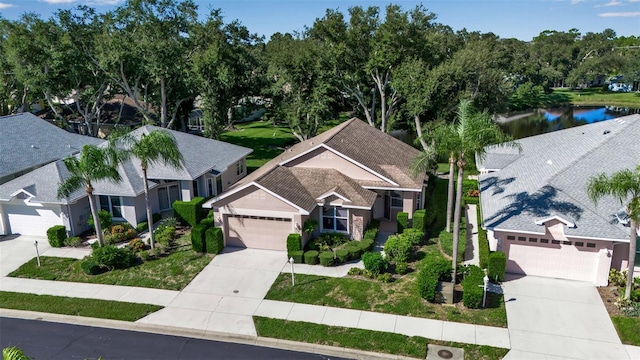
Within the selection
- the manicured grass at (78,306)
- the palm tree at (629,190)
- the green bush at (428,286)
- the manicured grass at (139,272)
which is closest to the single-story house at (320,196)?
the manicured grass at (139,272)

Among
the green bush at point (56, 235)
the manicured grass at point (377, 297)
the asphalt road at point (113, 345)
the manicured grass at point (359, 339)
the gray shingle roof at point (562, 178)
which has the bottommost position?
the asphalt road at point (113, 345)

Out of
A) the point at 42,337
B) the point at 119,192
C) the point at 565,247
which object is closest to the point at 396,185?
the point at 565,247

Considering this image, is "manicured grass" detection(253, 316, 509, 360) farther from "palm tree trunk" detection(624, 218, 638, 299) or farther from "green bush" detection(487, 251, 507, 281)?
"palm tree trunk" detection(624, 218, 638, 299)

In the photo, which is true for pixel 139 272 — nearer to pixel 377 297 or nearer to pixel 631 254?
→ pixel 377 297

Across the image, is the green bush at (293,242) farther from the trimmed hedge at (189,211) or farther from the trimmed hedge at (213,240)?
the trimmed hedge at (189,211)

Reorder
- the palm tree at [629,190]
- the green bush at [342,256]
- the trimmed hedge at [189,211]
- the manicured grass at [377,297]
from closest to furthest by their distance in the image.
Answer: the palm tree at [629,190]
the manicured grass at [377,297]
the green bush at [342,256]
the trimmed hedge at [189,211]

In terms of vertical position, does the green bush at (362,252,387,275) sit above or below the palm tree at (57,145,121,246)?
below

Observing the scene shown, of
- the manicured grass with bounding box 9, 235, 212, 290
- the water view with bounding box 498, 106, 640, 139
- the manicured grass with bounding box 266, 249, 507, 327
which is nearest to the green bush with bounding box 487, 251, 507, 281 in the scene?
the manicured grass with bounding box 266, 249, 507, 327
